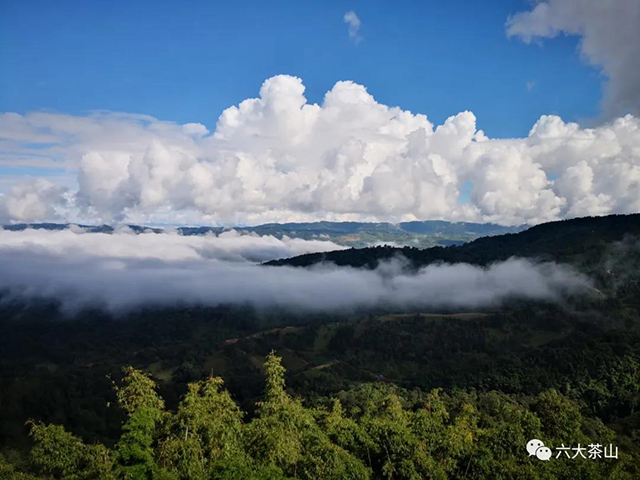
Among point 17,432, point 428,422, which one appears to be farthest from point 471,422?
point 17,432

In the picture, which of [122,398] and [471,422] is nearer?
[122,398]

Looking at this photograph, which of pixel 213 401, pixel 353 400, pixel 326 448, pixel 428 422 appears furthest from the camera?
pixel 353 400

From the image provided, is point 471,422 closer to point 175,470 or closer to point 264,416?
point 264,416

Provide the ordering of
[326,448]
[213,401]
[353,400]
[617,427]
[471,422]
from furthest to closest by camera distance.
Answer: [353,400] → [617,427] → [471,422] → [213,401] → [326,448]

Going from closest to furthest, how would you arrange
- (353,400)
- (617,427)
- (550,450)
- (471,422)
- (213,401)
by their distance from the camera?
(213,401), (550,450), (471,422), (617,427), (353,400)

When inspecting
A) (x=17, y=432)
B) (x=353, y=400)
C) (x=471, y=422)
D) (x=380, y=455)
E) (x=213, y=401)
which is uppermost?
(x=213, y=401)

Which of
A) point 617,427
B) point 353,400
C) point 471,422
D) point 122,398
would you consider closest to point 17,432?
point 353,400

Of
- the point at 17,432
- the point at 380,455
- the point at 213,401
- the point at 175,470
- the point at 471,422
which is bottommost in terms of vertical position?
the point at 17,432

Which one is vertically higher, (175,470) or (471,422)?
(175,470)

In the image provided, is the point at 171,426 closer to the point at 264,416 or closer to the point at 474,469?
the point at 264,416

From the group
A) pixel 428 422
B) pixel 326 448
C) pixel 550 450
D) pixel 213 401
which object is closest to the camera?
pixel 326 448
